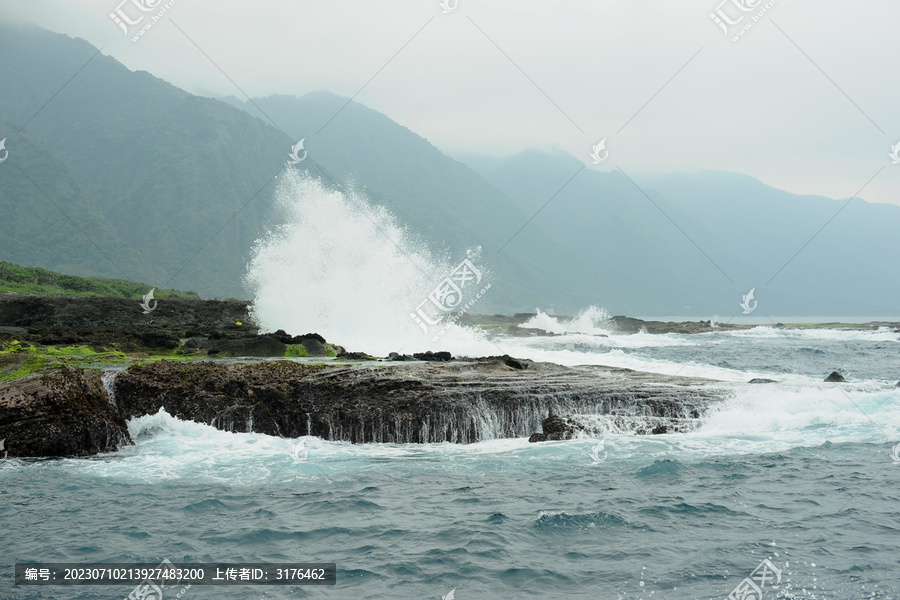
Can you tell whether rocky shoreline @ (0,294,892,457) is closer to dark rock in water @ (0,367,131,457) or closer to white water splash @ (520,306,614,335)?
dark rock in water @ (0,367,131,457)

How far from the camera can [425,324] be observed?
3441 centimetres

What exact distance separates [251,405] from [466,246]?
182840 millimetres

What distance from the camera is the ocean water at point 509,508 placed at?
7223 mm

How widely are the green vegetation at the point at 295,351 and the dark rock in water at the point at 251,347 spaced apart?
16 cm

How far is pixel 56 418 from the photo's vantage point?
13281 mm

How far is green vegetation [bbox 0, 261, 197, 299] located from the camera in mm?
44344

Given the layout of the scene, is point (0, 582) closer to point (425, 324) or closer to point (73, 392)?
point (73, 392)

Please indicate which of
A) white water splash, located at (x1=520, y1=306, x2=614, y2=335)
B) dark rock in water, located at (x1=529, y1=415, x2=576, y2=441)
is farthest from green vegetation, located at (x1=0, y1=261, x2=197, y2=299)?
white water splash, located at (x1=520, y1=306, x2=614, y2=335)

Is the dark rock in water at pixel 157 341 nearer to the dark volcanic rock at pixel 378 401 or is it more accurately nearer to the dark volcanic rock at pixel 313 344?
the dark volcanic rock at pixel 313 344

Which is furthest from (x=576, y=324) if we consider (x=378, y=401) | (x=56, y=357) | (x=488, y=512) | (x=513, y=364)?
(x=488, y=512)

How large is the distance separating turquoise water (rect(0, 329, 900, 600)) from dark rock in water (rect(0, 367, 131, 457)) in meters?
0.61

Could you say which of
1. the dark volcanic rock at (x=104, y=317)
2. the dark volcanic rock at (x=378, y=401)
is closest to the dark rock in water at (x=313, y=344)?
the dark volcanic rock at (x=104, y=317)

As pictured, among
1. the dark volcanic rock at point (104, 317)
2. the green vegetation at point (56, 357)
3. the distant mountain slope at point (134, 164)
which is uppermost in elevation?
the distant mountain slope at point (134, 164)

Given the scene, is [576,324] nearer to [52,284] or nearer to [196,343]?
[52,284]
